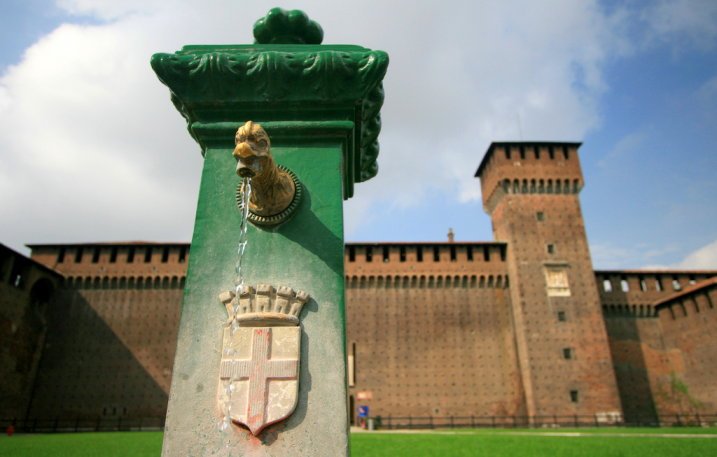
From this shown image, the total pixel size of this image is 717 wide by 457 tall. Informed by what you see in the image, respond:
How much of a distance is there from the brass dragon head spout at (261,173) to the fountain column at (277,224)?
0.08 metres

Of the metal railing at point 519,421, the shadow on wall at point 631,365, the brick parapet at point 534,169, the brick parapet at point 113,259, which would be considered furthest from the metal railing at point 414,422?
the brick parapet at point 534,169

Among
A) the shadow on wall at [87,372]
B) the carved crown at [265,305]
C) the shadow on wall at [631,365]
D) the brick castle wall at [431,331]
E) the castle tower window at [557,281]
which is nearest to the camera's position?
the carved crown at [265,305]

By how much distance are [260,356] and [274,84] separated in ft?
3.44

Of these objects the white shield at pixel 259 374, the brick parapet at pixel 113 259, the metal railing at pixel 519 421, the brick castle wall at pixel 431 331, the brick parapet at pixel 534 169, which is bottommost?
the metal railing at pixel 519 421

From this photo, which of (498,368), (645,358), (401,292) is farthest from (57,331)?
(645,358)

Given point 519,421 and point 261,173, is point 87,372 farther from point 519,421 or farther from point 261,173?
point 261,173

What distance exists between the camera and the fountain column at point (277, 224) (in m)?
1.53

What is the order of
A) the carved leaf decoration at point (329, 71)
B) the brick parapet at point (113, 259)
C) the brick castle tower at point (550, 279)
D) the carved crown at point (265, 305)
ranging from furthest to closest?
the brick parapet at point (113, 259) → the brick castle tower at point (550, 279) → the carved leaf decoration at point (329, 71) → the carved crown at point (265, 305)

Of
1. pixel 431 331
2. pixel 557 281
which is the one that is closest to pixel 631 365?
pixel 557 281

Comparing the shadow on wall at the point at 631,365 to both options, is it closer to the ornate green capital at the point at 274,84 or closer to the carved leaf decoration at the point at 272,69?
the ornate green capital at the point at 274,84

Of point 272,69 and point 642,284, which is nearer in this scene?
point 272,69

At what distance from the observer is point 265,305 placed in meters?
1.64

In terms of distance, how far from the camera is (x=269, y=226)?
1.81 m

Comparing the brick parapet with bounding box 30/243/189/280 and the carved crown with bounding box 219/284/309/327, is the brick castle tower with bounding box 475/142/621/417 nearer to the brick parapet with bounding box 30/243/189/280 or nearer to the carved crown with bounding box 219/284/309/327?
the brick parapet with bounding box 30/243/189/280
